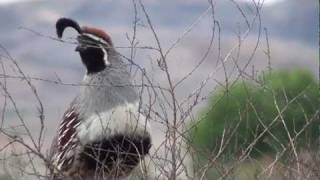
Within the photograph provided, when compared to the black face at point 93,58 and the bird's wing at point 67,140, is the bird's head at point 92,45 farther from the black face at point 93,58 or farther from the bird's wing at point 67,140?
the bird's wing at point 67,140

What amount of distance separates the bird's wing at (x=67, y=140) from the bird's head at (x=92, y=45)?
0.25 metres

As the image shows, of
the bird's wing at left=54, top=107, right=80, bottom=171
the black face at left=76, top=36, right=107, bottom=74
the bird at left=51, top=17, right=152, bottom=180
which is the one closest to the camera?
the bird at left=51, top=17, right=152, bottom=180

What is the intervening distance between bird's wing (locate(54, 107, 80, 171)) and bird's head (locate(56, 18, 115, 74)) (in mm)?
246

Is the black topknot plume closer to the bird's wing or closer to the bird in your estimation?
the bird

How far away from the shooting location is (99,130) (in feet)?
12.7

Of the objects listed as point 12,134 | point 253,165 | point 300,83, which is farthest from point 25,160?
point 300,83

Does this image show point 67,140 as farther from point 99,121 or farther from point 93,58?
point 93,58

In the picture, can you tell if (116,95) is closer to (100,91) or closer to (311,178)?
(100,91)

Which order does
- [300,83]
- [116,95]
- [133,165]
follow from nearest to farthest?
[133,165], [116,95], [300,83]

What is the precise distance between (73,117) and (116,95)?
0.63 ft

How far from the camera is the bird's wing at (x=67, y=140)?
3934 mm

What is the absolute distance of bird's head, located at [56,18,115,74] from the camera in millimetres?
3877

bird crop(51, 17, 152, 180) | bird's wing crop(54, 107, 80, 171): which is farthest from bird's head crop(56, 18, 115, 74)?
bird's wing crop(54, 107, 80, 171)

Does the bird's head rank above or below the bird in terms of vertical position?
above
